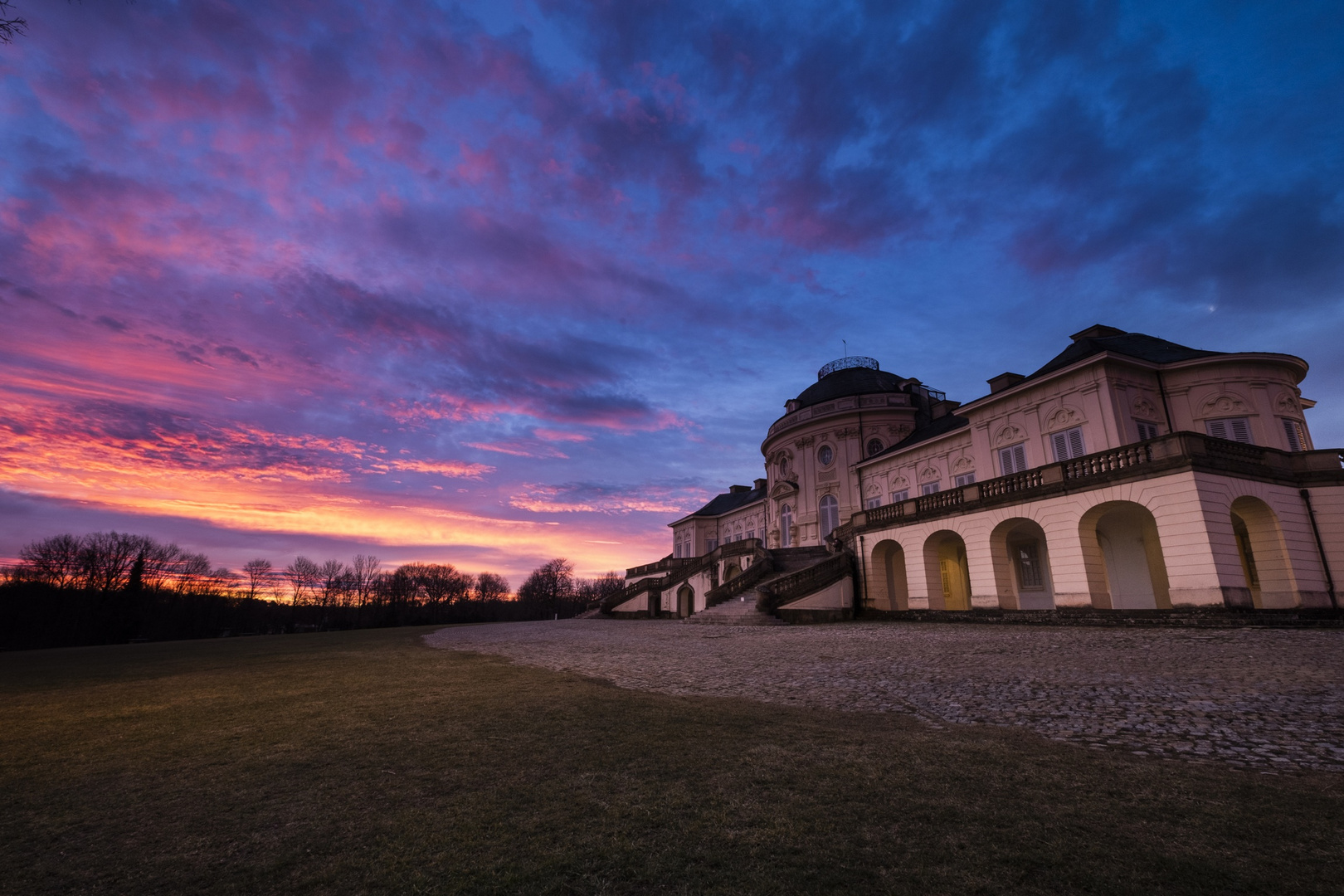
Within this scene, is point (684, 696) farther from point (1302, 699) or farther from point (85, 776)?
point (1302, 699)

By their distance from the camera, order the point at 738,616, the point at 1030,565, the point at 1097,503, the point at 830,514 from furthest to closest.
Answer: the point at 830,514, the point at 1030,565, the point at 738,616, the point at 1097,503

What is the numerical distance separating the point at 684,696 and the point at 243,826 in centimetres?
588

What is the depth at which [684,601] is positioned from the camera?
42500 millimetres

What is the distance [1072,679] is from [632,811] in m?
8.39

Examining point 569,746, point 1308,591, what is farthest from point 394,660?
point 1308,591

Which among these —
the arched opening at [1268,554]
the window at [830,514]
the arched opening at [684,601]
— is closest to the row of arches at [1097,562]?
the arched opening at [1268,554]

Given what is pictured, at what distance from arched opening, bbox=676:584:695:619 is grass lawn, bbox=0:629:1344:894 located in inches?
1405

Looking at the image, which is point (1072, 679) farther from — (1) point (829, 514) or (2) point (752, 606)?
(1) point (829, 514)

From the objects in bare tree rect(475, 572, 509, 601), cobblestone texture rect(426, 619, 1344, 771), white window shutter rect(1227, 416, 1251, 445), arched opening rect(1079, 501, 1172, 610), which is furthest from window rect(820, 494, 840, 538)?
bare tree rect(475, 572, 509, 601)

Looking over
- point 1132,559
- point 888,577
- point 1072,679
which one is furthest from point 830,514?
point 1072,679

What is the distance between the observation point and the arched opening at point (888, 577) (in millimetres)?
27859

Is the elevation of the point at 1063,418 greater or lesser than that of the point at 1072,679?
greater

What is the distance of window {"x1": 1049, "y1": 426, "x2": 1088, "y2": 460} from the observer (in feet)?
79.5

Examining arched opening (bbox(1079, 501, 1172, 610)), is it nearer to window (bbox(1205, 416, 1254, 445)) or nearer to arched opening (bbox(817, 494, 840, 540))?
window (bbox(1205, 416, 1254, 445))
